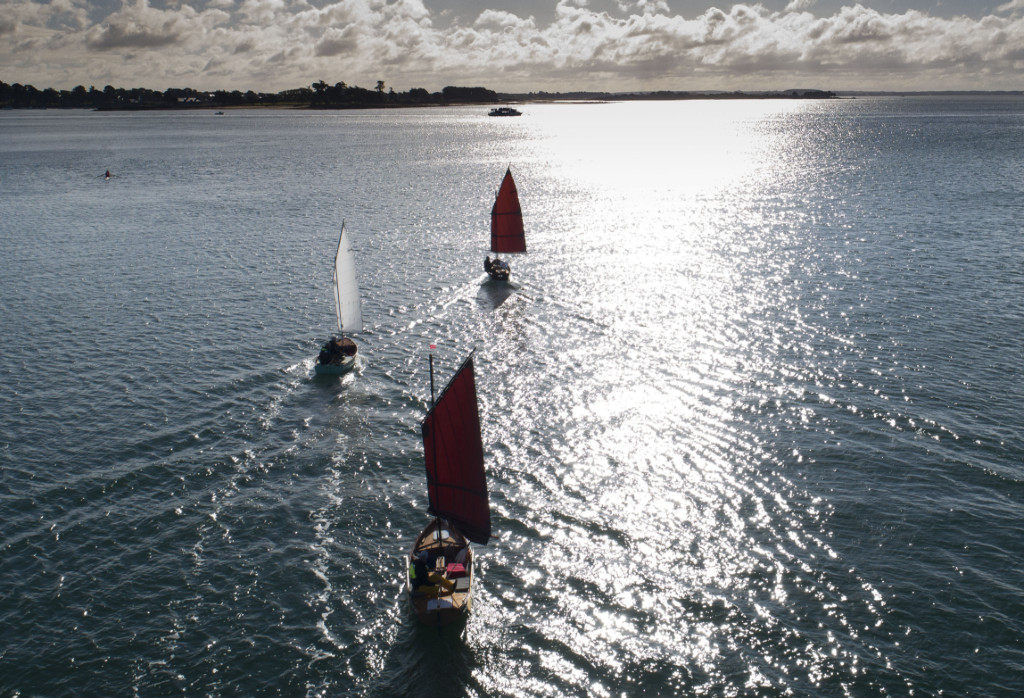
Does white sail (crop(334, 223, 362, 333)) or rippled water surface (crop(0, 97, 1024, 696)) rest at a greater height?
white sail (crop(334, 223, 362, 333))

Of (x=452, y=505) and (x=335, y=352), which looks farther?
(x=335, y=352)

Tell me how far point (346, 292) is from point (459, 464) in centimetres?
2943

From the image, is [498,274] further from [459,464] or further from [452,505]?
[452,505]

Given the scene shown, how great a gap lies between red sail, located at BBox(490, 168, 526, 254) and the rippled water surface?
471 cm

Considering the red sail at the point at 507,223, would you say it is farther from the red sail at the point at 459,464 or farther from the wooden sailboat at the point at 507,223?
the red sail at the point at 459,464

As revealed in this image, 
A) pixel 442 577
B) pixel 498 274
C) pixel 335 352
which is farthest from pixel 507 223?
pixel 442 577

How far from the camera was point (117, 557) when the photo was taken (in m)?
32.1

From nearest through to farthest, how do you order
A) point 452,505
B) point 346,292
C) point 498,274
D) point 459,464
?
1. point 459,464
2. point 452,505
3. point 346,292
4. point 498,274

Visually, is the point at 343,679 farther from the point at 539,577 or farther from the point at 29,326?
the point at 29,326

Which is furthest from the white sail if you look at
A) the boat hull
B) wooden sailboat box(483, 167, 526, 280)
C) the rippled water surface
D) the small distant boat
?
wooden sailboat box(483, 167, 526, 280)

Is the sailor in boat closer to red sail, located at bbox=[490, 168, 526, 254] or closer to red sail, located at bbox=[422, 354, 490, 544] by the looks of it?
red sail, located at bbox=[422, 354, 490, 544]

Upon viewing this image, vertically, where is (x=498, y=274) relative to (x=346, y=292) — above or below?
below

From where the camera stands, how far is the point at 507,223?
79.1 meters

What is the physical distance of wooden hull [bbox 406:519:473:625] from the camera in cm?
2753
